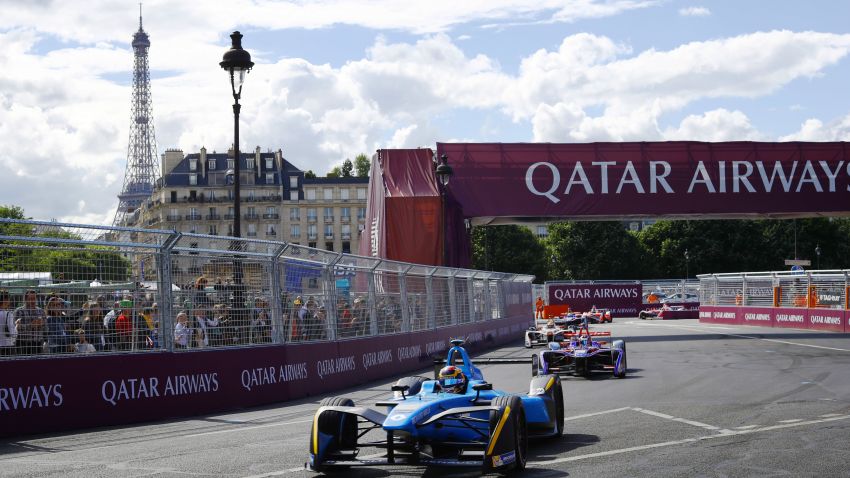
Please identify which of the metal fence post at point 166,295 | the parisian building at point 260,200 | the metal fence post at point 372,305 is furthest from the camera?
the parisian building at point 260,200

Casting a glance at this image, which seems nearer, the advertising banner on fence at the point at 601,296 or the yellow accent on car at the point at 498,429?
the yellow accent on car at the point at 498,429

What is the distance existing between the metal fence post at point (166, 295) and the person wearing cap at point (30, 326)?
1.89 meters

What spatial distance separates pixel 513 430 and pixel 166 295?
680cm

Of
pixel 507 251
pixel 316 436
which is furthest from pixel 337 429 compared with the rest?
pixel 507 251

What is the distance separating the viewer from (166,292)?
14.2 m

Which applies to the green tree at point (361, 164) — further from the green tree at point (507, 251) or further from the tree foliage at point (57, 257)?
the tree foliage at point (57, 257)

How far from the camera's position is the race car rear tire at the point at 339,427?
8.96 meters

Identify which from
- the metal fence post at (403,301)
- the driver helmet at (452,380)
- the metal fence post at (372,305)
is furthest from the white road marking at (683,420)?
the metal fence post at (403,301)

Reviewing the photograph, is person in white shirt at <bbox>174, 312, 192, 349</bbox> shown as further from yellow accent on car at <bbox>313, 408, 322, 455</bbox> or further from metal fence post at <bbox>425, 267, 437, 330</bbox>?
metal fence post at <bbox>425, 267, 437, 330</bbox>

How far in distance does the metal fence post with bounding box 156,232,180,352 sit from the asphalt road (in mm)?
1215

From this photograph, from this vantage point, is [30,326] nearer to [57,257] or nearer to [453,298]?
[57,257]

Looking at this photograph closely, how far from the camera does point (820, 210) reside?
4034cm

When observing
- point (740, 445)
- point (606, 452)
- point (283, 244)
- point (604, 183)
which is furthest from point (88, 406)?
point (604, 183)

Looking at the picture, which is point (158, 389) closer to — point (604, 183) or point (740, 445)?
point (740, 445)
